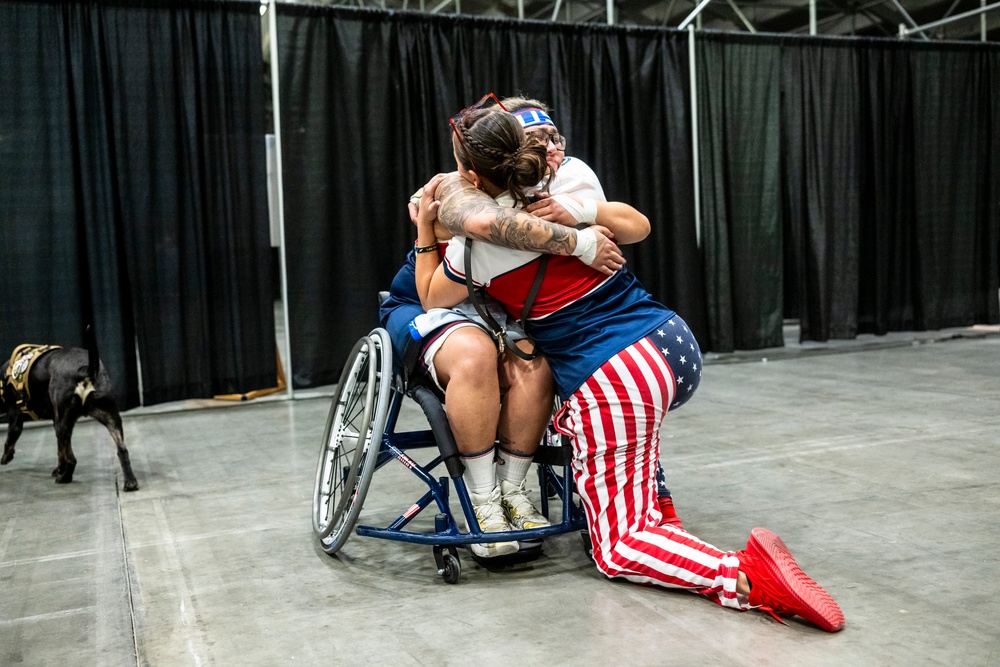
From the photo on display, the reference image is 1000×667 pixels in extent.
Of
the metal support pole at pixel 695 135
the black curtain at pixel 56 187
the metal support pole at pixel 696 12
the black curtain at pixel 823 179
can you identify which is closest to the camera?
the black curtain at pixel 56 187

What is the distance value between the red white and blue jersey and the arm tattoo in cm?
4

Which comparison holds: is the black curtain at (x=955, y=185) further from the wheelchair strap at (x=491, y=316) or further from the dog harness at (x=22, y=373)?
the dog harness at (x=22, y=373)

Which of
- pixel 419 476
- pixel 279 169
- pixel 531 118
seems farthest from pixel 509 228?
pixel 279 169

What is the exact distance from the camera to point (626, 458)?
1.85 meters

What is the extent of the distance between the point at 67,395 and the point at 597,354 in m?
1.92

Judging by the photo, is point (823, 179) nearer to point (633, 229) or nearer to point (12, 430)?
point (633, 229)

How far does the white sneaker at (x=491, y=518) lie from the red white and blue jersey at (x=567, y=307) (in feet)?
0.96

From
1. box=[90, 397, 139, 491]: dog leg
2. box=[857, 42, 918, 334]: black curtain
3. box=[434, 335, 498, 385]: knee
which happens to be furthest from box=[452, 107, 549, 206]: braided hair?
box=[857, 42, 918, 334]: black curtain

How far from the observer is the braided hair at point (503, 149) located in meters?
1.84

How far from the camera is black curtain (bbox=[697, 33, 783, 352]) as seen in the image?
5.52 meters

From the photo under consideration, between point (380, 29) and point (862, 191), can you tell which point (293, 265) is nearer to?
point (380, 29)

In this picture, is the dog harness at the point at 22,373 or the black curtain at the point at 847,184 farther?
the black curtain at the point at 847,184

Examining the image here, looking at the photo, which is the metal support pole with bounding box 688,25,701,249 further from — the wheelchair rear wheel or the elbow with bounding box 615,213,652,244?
the elbow with bounding box 615,213,652,244

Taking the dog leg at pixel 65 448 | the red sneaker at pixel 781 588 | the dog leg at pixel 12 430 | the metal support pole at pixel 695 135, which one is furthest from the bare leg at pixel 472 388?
the metal support pole at pixel 695 135
